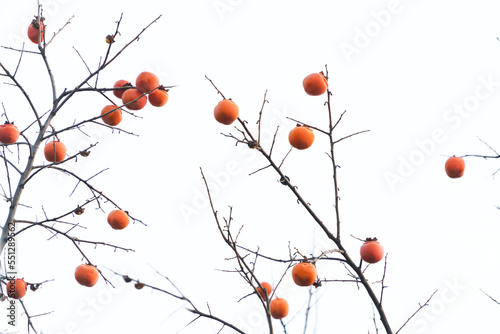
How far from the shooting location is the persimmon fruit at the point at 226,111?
3775mm

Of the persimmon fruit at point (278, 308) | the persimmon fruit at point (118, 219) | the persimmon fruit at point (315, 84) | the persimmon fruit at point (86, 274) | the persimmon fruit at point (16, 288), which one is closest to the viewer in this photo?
the persimmon fruit at point (278, 308)

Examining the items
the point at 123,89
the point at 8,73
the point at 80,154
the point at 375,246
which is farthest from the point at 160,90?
the point at 375,246

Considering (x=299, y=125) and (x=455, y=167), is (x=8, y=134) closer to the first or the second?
(x=299, y=125)

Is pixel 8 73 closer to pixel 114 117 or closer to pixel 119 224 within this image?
pixel 114 117

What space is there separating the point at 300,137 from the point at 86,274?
6.94 ft

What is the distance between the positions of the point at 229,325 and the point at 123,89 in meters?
2.04

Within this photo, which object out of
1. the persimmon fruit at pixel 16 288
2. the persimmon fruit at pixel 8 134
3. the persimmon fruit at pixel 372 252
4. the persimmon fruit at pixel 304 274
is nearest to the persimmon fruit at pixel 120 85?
the persimmon fruit at pixel 8 134

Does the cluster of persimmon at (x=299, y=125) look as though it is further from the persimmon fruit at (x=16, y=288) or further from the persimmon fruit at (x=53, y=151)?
the persimmon fruit at (x=16, y=288)

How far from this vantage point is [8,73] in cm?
384

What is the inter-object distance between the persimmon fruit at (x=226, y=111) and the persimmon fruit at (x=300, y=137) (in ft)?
1.67

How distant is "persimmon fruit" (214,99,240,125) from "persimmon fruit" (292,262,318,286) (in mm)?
1161

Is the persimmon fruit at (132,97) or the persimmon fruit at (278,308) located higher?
the persimmon fruit at (132,97)

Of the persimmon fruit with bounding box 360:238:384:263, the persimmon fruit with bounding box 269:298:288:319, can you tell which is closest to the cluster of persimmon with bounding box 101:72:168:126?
the persimmon fruit with bounding box 269:298:288:319

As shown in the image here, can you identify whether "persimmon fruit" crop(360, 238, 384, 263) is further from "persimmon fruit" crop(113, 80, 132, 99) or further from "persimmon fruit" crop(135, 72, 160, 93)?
"persimmon fruit" crop(113, 80, 132, 99)
